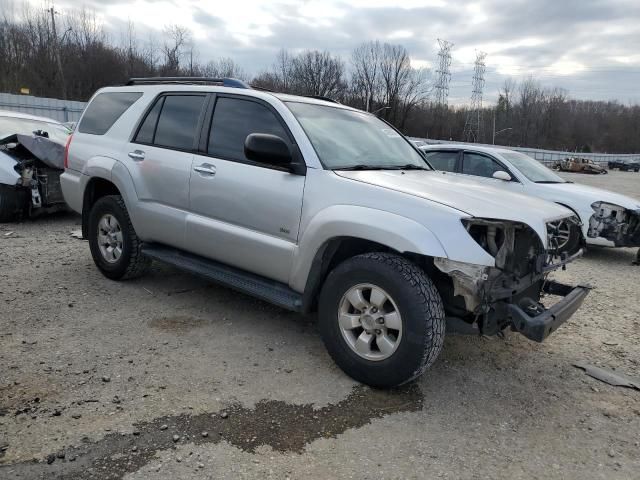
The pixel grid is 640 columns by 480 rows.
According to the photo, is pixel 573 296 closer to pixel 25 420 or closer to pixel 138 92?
pixel 25 420

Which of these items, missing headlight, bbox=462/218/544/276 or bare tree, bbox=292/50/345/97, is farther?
bare tree, bbox=292/50/345/97

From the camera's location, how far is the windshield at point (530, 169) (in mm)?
8062

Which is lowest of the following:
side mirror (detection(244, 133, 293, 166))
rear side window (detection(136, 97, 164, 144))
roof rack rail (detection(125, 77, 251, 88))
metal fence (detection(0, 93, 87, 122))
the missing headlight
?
the missing headlight

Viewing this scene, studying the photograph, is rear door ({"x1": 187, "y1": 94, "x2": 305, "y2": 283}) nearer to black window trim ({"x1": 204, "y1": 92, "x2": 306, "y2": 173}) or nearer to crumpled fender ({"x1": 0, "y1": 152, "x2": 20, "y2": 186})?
black window trim ({"x1": 204, "y1": 92, "x2": 306, "y2": 173})

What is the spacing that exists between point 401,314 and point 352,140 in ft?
5.50

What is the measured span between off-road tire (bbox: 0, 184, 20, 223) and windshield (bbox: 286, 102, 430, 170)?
18.6 ft

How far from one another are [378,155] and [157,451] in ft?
8.96

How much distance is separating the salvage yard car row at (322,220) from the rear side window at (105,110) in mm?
19

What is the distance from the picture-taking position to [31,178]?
7746 millimetres

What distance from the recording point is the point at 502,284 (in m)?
3.20

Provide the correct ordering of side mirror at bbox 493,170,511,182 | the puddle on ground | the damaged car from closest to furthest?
the puddle on ground < side mirror at bbox 493,170,511,182 < the damaged car

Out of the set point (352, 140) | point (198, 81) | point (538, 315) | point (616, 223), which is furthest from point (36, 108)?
point (538, 315)

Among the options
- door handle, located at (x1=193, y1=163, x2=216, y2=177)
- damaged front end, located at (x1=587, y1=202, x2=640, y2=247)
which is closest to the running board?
door handle, located at (x1=193, y1=163, x2=216, y2=177)

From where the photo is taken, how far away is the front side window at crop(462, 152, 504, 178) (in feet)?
26.8
